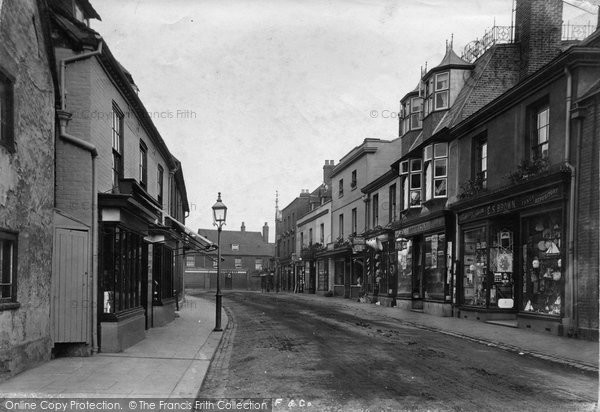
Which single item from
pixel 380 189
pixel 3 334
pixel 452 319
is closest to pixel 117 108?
pixel 3 334

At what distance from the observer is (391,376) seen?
8.07m

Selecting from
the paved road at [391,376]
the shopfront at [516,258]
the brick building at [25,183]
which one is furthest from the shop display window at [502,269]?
the brick building at [25,183]

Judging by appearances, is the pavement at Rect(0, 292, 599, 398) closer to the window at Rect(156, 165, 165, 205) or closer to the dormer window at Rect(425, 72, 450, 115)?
the window at Rect(156, 165, 165, 205)

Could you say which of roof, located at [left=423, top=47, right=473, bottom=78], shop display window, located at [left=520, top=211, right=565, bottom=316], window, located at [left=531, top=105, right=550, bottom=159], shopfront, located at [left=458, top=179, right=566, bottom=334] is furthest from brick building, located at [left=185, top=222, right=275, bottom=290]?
window, located at [left=531, top=105, right=550, bottom=159]

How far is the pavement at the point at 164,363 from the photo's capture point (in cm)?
717

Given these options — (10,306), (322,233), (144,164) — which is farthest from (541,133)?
(322,233)

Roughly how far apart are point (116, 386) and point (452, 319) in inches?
525

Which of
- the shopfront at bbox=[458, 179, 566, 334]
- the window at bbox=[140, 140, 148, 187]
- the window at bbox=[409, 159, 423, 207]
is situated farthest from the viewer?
the window at bbox=[409, 159, 423, 207]

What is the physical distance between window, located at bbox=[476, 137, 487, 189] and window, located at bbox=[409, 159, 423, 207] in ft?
13.5

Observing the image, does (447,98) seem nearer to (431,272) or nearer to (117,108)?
(431,272)

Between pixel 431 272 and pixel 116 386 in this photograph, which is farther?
pixel 431 272

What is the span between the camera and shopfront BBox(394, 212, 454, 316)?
20.0 metres

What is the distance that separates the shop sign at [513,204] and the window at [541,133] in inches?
42.5

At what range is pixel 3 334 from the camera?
755cm
